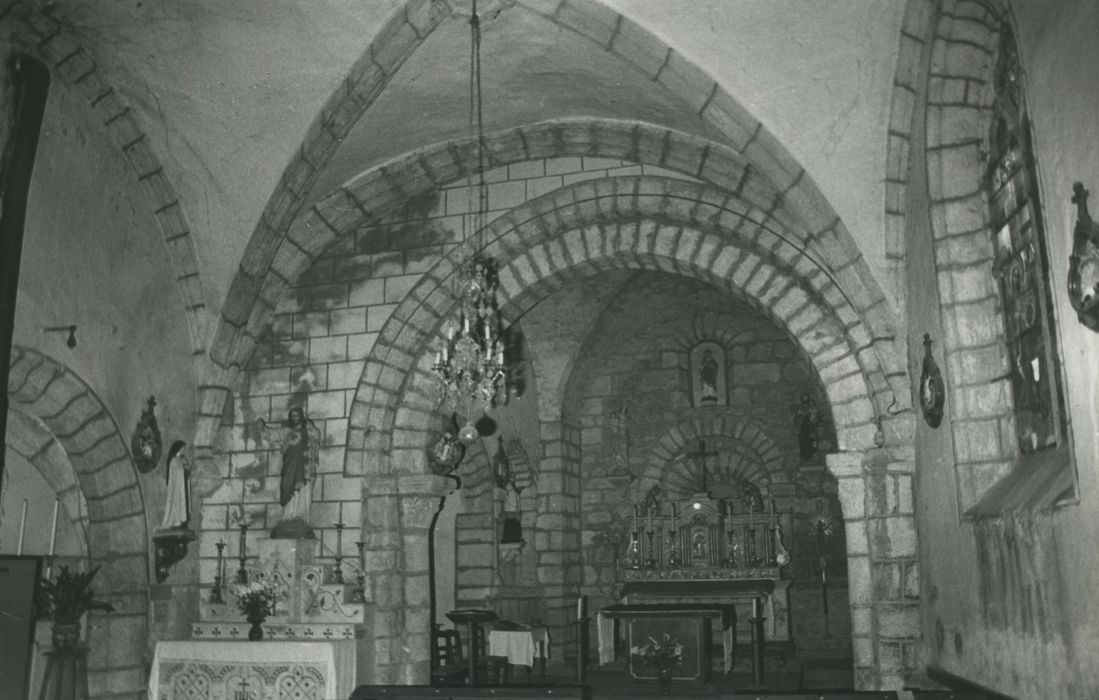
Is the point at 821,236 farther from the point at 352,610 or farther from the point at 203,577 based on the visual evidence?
the point at 203,577

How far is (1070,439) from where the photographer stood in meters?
4.50

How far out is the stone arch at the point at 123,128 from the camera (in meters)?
7.08

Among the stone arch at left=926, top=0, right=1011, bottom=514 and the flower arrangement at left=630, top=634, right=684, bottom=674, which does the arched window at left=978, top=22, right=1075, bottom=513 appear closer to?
the stone arch at left=926, top=0, right=1011, bottom=514

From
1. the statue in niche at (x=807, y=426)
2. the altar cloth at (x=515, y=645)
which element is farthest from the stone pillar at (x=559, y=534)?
the statue in niche at (x=807, y=426)

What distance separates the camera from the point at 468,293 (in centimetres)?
691

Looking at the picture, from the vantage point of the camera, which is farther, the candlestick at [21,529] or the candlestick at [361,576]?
the candlestick at [361,576]

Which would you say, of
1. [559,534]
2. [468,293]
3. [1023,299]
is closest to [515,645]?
[559,534]

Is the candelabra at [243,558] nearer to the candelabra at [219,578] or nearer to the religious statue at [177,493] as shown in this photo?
the candelabra at [219,578]

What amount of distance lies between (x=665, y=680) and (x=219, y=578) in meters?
3.80

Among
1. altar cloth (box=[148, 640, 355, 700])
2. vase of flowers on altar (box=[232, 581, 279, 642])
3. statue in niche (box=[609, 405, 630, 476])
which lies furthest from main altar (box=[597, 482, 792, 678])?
vase of flowers on altar (box=[232, 581, 279, 642])

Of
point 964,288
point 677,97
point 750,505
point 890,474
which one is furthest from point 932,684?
point 750,505

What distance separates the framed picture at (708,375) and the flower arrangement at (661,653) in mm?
4591

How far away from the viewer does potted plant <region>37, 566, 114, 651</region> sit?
7297 mm

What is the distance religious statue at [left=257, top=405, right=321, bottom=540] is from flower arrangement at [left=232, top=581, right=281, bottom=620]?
0.46 metres
